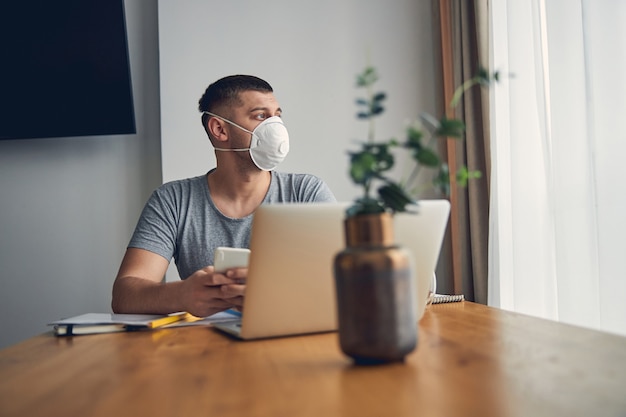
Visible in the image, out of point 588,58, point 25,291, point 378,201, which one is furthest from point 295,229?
point 25,291

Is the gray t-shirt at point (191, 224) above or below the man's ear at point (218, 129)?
below

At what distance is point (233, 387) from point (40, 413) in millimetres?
202

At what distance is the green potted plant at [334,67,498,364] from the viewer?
0.66m

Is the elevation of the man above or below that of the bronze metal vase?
above

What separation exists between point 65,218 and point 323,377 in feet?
8.42

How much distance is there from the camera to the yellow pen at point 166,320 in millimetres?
1188

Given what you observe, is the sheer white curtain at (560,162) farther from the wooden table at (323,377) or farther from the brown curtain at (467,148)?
the wooden table at (323,377)

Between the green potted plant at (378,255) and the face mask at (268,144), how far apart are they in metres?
1.37

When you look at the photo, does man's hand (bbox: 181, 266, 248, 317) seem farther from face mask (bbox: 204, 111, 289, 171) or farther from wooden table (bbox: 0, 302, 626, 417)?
face mask (bbox: 204, 111, 289, 171)

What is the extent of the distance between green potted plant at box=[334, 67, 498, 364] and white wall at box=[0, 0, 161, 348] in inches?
95.2

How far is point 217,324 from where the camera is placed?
1.19m

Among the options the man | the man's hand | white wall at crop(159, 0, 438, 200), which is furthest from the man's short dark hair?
the man's hand

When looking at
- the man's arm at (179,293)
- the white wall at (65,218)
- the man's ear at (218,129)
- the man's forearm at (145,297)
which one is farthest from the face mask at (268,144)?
the white wall at (65,218)

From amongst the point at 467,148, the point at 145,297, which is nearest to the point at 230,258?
the point at 145,297
